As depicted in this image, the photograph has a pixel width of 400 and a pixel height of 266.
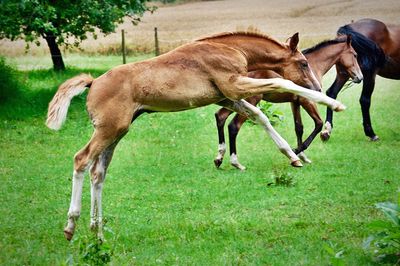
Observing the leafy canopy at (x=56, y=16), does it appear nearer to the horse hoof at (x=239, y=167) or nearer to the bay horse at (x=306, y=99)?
the bay horse at (x=306, y=99)

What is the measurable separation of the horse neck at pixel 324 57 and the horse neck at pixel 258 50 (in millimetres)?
4382

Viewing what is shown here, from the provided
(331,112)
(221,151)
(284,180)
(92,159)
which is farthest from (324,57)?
(92,159)

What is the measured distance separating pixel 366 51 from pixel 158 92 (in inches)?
294

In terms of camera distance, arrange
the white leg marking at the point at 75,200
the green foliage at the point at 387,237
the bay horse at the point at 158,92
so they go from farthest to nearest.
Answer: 1. the bay horse at the point at 158,92
2. the white leg marking at the point at 75,200
3. the green foliage at the point at 387,237

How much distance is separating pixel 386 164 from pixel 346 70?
2585mm

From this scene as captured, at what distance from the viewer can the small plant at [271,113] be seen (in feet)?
51.4

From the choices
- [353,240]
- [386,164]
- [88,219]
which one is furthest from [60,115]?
[386,164]

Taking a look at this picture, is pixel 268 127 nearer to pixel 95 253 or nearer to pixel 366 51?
pixel 95 253

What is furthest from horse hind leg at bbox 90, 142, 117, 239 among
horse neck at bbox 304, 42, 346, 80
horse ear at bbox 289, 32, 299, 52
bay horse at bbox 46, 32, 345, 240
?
horse neck at bbox 304, 42, 346, 80

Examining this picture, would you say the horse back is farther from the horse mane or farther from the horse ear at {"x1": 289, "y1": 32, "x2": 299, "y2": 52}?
the horse ear at {"x1": 289, "y1": 32, "x2": 299, "y2": 52}

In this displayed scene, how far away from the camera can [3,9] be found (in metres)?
17.7

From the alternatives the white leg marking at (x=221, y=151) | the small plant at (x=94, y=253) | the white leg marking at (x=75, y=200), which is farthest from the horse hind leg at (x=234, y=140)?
the small plant at (x=94, y=253)

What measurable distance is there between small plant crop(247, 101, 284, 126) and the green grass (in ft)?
0.75

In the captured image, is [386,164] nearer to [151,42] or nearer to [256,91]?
[256,91]
